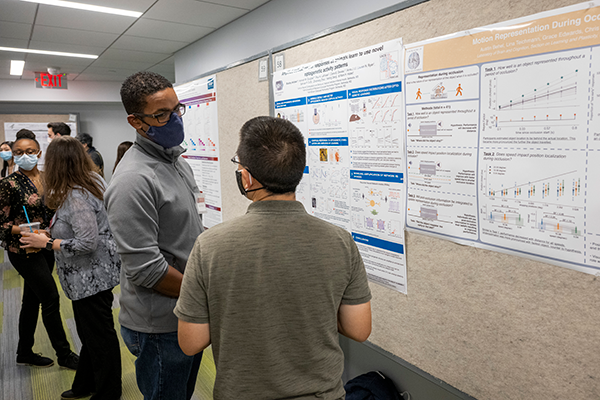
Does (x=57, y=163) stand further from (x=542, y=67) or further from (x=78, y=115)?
(x=78, y=115)

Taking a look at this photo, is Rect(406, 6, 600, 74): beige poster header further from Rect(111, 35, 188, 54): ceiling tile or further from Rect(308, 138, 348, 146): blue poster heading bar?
Rect(111, 35, 188, 54): ceiling tile

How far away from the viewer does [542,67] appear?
1.07 meters

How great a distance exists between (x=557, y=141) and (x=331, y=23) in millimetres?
1562

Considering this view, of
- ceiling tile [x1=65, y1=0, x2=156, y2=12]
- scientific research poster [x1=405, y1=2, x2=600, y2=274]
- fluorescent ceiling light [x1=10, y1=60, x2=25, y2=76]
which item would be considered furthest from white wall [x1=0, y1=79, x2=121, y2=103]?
scientific research poster [x1=405, y1=2, x2=600, y2=274]

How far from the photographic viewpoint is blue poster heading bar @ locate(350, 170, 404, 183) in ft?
5.09

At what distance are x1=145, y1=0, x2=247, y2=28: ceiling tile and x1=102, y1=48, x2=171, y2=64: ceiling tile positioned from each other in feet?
4.65

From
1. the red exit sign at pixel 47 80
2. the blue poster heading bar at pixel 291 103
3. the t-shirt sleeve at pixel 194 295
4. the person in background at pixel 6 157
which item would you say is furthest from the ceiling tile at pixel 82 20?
the t-shirt sleeve at pixel 194 295

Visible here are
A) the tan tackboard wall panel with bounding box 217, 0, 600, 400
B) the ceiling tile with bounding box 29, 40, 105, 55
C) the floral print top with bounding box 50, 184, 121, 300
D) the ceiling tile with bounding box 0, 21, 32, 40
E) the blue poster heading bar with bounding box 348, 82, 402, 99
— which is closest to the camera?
the tan tackboard wall panel with bounding box 217, 0, 600, 400

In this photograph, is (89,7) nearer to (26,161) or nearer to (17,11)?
(17,11)

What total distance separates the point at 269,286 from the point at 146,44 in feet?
12.6

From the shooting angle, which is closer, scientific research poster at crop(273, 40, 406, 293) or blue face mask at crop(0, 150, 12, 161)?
scientific research poster at crop(273, 40, 406, 293)

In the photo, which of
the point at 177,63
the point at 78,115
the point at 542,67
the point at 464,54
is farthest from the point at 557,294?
the point at 78,115

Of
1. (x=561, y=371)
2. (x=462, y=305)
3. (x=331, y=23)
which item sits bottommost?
(x=561, y=371)

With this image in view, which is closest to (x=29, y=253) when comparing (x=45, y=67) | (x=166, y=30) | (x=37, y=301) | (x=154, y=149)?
(x=37, y=301)
